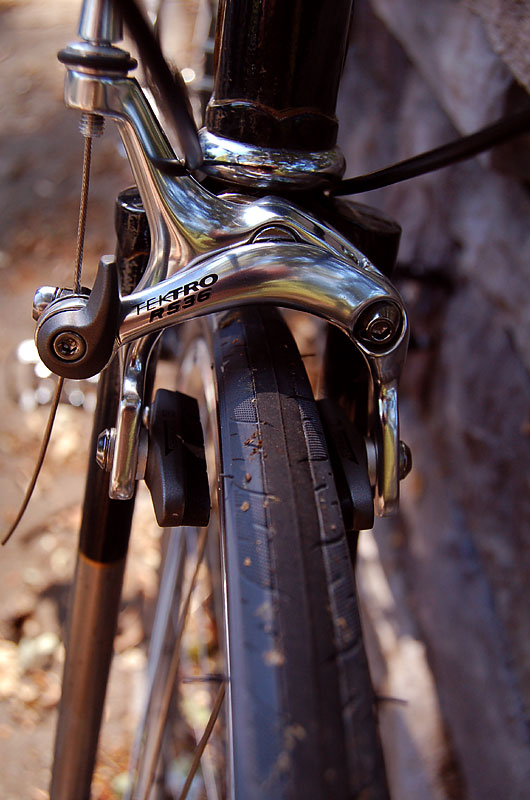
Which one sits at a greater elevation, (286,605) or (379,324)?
(379,324)

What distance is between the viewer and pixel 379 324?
1.44 ft

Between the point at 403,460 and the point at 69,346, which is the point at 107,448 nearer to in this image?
the point at 69,346

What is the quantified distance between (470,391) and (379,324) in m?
0.67

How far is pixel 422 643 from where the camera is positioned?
1.17m

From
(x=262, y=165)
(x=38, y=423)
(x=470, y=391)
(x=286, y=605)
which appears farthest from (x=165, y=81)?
(x=38, y=423)

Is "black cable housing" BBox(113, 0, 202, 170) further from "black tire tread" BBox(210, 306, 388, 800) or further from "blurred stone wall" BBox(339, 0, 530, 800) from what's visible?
"blurred stone wall" BBox(339, 0, 530, 800)

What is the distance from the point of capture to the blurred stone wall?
0.87 meters

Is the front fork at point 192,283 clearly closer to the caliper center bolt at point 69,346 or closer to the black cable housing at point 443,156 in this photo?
the caliper center bolt at point 69,346

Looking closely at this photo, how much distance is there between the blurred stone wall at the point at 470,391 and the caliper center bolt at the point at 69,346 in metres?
0.50

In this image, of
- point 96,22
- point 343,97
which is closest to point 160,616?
point 96,22

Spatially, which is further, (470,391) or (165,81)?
(470,391)

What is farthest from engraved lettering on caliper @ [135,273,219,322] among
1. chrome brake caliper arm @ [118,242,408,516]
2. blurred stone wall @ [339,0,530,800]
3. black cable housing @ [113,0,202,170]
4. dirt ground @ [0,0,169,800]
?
dirt ground @ [0,0,169,800]

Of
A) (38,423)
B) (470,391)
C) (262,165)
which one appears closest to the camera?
(262,165)

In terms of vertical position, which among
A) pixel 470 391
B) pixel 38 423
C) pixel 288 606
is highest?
pixel 38 423
